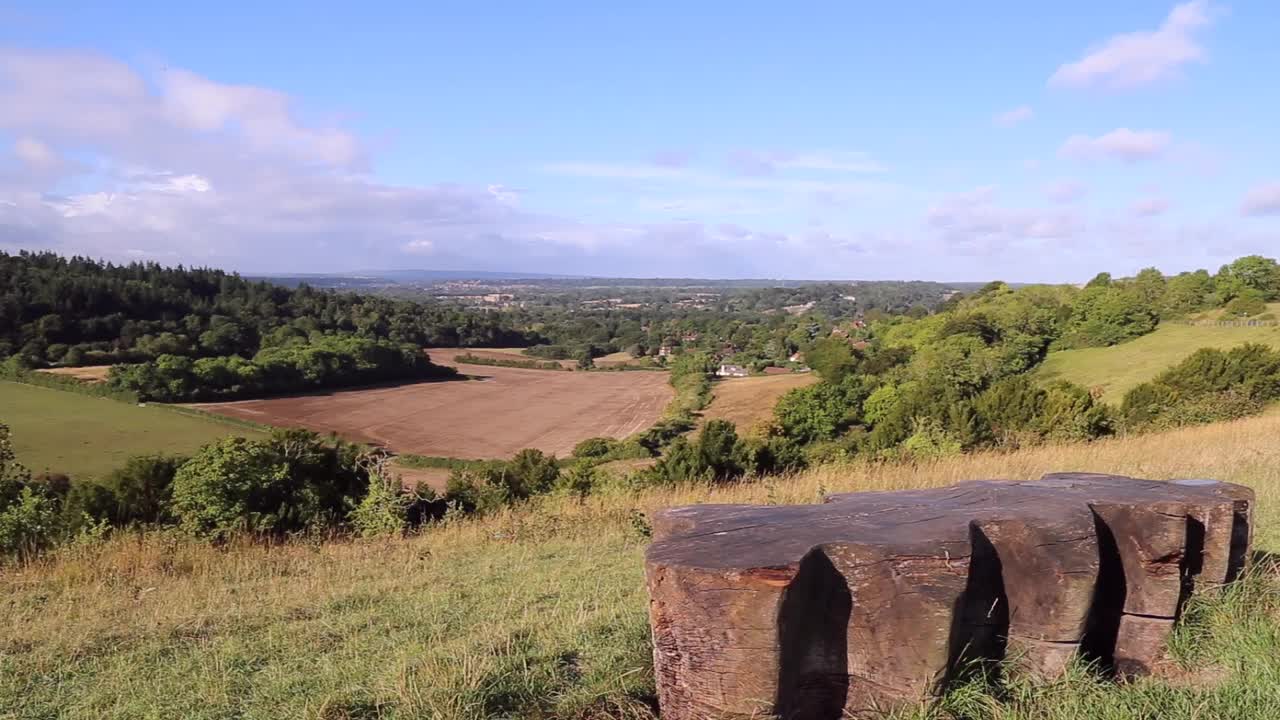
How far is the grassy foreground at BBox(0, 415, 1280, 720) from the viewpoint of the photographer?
10.9ft

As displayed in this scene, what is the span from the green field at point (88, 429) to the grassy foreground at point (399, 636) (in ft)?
106

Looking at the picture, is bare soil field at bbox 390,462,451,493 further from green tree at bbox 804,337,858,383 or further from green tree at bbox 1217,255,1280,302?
green tree at bbox 1217,255,1280,302

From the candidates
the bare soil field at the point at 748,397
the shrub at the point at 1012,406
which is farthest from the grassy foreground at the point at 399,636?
the bare soil field at the point at 748,397

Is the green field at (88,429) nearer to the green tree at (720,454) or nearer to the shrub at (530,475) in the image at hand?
the shrub at (530,475)

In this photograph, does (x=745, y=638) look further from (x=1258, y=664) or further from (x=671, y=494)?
(x=671, y=494)

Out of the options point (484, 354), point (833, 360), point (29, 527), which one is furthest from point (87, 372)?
point (29, 527)

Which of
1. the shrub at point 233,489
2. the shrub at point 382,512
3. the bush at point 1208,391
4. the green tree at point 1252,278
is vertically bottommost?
the shrub at point 233,489

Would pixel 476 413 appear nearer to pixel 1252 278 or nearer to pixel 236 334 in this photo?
pixel 236 334

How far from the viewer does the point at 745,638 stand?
116 inches

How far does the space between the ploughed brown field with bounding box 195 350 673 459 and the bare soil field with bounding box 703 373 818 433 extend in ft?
15.9

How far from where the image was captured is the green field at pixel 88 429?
120 ft

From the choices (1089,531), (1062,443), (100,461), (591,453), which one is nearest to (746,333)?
(591,453)

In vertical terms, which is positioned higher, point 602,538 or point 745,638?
point 745,638

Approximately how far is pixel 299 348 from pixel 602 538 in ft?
226
